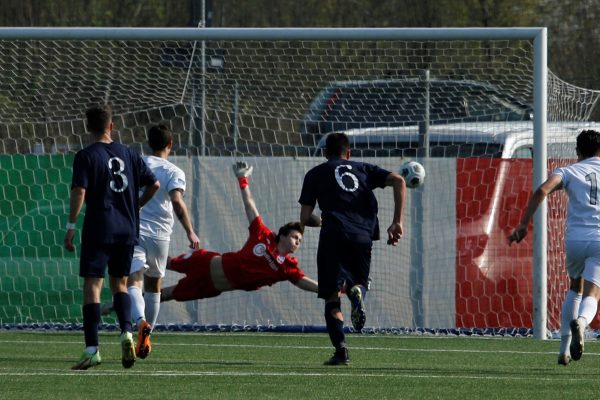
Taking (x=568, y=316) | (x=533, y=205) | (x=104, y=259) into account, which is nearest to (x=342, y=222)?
(x=533, y=205)

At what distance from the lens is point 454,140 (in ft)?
48.3

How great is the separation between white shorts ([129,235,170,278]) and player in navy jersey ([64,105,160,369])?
128cm

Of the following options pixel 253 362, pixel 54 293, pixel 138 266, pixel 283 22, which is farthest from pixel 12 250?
pixel 283 22

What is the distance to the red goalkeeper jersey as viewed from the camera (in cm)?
1362

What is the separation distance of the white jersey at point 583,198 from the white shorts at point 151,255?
3.11m

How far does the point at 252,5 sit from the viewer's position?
92.0 feet

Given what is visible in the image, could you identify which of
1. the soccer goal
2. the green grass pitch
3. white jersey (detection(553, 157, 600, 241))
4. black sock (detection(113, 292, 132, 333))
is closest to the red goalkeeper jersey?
the green grass pitch

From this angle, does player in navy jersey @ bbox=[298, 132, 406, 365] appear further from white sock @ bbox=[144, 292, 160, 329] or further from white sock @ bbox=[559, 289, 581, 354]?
white sock @ bbox=[144, 292, 160, 329]


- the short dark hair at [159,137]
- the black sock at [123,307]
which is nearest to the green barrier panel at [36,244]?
the short dark hair at [159,137]

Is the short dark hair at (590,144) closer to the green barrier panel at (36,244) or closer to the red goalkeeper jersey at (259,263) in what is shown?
the red goalkeeper jersey at (259,263)

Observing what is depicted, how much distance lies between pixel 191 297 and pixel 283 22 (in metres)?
14.7

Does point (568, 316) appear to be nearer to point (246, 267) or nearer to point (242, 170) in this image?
point (242, 170)

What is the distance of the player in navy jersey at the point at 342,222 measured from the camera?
33.8ft

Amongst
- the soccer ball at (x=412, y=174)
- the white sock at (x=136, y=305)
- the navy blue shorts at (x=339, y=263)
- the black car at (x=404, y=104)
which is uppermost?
the black car at (x=404, y=104)
